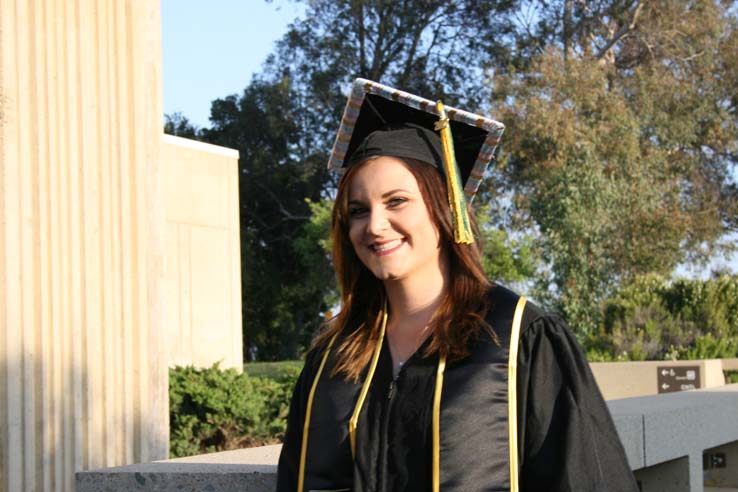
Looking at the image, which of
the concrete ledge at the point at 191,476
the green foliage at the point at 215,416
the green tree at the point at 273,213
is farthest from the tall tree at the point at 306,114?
the concrete ledge at the point at 191,476

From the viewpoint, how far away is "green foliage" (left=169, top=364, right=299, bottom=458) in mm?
8578

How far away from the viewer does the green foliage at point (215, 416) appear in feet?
28.1

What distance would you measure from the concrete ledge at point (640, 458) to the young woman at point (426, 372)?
357mm

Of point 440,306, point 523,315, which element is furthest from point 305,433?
point 523,315

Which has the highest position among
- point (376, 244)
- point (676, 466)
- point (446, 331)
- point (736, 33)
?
point (736, 33)

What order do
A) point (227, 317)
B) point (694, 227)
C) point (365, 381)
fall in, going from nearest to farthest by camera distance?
point (365, 381)
point (227, 317)
point (694, 227)

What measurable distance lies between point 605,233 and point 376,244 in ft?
71.5

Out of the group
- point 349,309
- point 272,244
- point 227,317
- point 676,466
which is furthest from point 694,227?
point 349,309

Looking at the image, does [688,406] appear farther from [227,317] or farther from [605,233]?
[605,233]

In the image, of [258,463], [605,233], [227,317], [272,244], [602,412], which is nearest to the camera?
[602,412]

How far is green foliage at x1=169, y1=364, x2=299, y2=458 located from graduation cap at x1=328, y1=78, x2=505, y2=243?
19.8ft

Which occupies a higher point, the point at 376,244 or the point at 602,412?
the point at 376,244

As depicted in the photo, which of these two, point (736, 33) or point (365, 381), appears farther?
point (736, 33)

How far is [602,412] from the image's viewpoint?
88.5 inches
